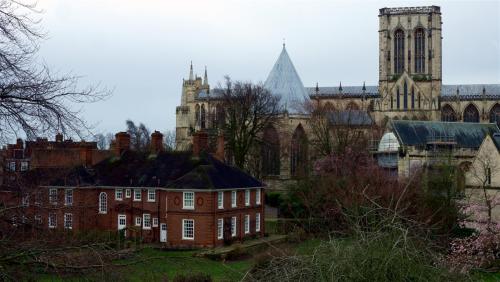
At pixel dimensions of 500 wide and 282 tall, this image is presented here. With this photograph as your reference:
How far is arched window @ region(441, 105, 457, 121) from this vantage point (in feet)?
287

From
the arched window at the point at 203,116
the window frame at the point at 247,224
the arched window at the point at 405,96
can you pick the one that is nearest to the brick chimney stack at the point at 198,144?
the window frame at the point at 247,224

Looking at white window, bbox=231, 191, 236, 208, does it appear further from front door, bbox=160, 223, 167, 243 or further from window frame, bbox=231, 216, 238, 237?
front door, bbox=160, 223, 167, 243

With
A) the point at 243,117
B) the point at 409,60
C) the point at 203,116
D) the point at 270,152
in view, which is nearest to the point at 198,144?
the point at 243,117

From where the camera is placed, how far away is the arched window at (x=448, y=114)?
87.6 meters

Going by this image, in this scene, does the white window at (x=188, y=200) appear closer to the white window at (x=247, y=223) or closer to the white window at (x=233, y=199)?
the white window at (x=233, y=199)

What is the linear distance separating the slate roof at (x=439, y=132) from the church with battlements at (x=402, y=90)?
1834 centimetres

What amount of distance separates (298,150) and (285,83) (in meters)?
14.2

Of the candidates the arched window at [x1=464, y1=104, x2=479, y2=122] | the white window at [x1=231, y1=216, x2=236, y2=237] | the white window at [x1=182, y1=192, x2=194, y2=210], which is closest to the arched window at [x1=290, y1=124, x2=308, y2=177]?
the white window at [x1=231, y1=216, x2=236, y2=237]

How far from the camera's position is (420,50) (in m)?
90.9

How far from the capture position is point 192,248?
123 ft

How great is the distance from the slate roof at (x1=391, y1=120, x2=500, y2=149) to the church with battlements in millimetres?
18338

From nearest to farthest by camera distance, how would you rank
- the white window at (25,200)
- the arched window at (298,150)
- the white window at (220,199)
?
1. the white window at (25,200)
2. the white window at (220,199)
3. the arched window at (298,150)

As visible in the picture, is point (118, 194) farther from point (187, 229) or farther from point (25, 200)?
point (25, 200)

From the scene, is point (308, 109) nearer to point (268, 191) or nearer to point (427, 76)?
point (268, 191)
